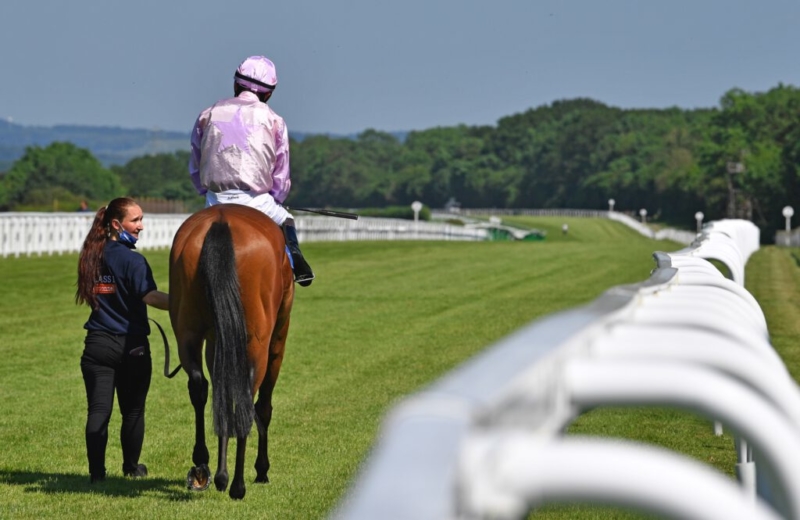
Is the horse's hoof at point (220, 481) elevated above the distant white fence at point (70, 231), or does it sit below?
above

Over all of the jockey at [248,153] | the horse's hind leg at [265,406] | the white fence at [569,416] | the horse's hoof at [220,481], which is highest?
the jockey at [248,153]

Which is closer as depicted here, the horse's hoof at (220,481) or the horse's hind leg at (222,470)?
the horse's hind leg at (222,470)

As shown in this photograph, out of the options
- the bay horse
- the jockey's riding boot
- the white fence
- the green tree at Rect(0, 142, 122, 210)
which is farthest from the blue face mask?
the green tree at Rect(0, 142, 122, 210)

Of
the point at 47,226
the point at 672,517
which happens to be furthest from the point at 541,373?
the point at 47,226

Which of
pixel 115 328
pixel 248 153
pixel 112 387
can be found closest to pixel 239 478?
pixel 112 387

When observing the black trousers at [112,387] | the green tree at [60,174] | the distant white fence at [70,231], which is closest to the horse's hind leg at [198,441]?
the black trousers at [112,387]

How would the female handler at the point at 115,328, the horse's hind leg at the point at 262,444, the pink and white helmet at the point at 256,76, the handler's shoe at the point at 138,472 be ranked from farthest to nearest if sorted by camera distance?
the pink and white helmet at the point at 256,76 → the handler's shoe at the point at 138,472 → the female handler at the point at 115,328 → the horse's hind leg at the point at 262,444

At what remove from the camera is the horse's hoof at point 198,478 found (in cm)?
720

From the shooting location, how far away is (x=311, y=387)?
37.8 ft

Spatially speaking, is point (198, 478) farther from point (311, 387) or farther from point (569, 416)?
point (569, 416)

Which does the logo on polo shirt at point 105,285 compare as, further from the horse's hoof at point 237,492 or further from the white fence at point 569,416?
the white fence at point 569,416

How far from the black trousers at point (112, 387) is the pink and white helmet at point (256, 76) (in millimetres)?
1552

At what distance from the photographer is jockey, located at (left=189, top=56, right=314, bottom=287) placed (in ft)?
25.7

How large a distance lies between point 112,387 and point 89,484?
549 mm
